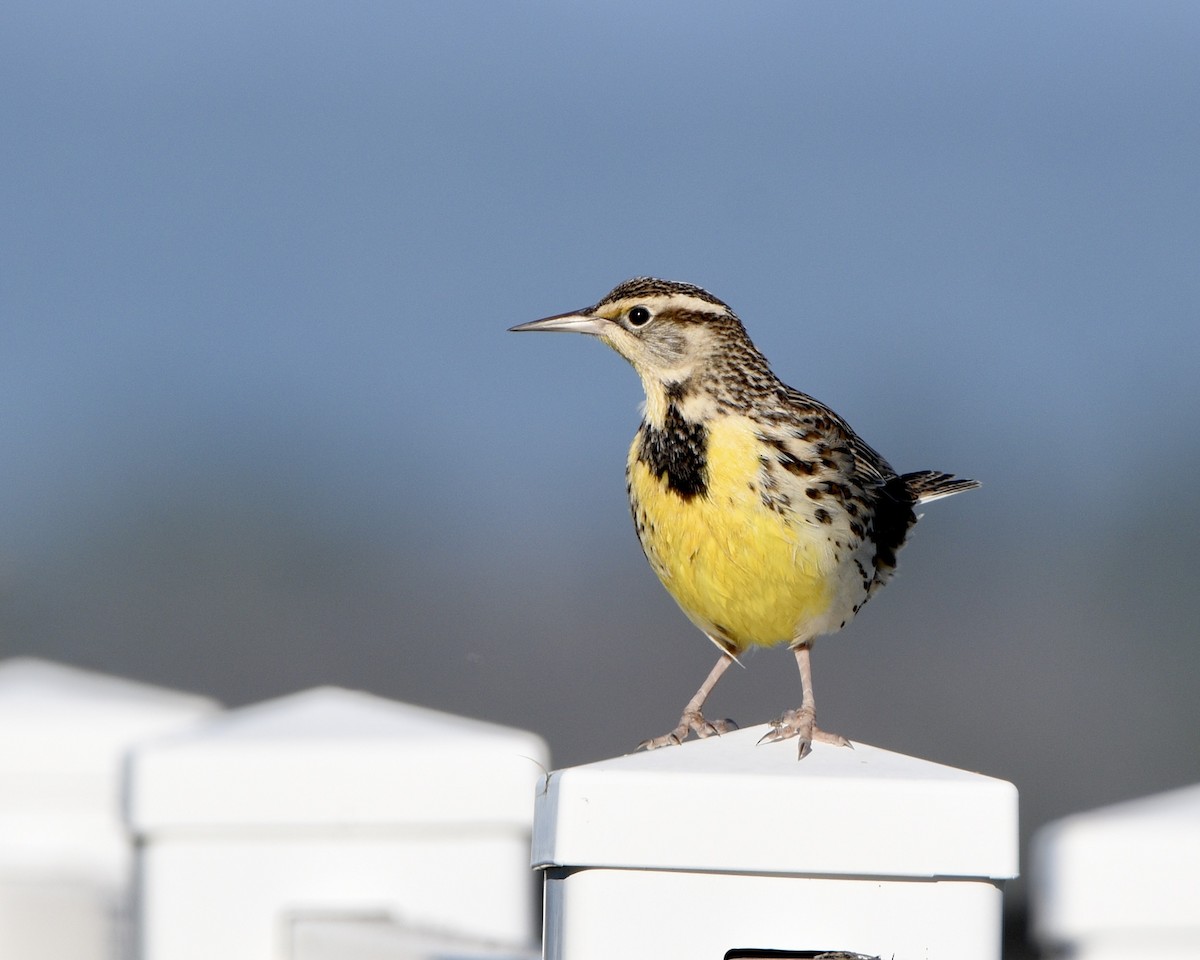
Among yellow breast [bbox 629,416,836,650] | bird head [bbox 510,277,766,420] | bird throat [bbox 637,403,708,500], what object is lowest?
yellow breast [bbox 629,416,836,650]

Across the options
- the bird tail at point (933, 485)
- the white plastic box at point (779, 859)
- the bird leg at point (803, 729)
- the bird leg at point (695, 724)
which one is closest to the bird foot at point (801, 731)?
the bird leg at point (803, 729)

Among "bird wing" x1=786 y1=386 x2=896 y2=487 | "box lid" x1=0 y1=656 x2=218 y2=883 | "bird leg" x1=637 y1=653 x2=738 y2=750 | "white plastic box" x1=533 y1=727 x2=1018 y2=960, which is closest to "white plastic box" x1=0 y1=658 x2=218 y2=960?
"box lid" x1=0 y1=656 x2=218 y2=883

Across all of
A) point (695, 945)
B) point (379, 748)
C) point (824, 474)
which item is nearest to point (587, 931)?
point (695, 945)

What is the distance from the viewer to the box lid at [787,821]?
225cm

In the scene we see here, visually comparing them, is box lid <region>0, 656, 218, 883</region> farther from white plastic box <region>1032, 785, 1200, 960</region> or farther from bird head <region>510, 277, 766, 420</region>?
white plastic box <region>1032, 785, 1200, 960</region>

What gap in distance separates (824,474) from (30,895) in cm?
212

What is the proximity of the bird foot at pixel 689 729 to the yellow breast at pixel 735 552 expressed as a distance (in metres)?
0.24

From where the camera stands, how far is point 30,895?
13.6 ft

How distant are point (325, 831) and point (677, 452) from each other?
1.21 metres

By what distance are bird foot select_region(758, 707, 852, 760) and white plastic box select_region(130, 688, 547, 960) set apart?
1.67 feet

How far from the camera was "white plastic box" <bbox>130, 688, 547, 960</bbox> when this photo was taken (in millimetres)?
3412

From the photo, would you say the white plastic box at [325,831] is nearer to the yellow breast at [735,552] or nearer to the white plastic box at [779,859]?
the yellow breast at [735,552]

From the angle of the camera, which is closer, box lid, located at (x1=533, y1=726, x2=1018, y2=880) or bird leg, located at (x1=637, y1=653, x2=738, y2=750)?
box lid, located at (x1=533, y1=726, x2=1018, y2=880)

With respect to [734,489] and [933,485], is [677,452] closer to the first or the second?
[734,489]
